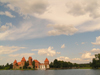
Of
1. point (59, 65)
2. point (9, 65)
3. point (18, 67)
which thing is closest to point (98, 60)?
point (59, 65)

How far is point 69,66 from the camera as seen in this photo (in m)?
152

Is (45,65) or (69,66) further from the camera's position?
(69,66)

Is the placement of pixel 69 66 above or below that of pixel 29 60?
below

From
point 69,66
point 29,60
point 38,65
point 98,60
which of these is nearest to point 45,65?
point 38,65

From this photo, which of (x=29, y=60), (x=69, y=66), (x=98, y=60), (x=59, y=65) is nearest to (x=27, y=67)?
(x=29, y=60)

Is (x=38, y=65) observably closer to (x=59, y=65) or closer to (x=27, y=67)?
(x=27, y=67)

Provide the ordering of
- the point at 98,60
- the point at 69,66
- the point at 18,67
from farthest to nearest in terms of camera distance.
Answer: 1. the point at 69,66
2. the point at 18,67
3. the point at 98,60

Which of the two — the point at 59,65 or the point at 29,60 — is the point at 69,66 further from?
the point at 29,60

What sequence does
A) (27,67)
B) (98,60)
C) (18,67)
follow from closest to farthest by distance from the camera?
(98,60) < (27,67) < (18,67)

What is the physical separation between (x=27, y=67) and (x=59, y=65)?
35.0 m

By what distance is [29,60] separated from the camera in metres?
144

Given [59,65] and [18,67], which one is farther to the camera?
[18,67]

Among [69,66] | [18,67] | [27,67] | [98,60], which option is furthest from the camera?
[69,66]

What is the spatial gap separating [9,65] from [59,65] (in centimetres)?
6919
